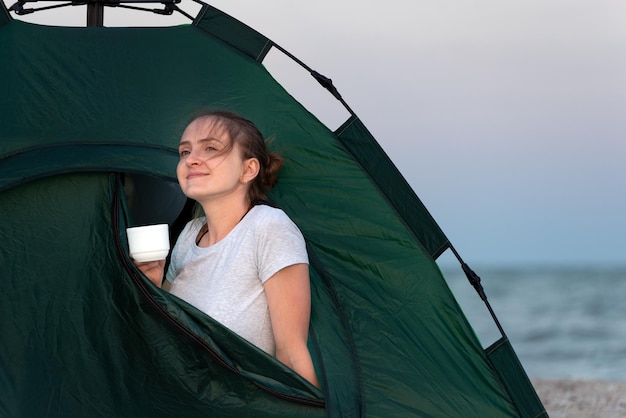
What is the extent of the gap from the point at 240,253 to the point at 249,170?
0.26m

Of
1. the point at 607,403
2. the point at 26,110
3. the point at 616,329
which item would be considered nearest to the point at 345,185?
the point at 26,110

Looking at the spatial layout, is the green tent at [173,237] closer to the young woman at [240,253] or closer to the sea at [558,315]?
the young woman at [240,253]

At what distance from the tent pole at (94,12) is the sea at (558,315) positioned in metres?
5.04

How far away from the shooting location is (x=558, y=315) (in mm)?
A: 16625

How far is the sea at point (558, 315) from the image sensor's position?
39.8ft

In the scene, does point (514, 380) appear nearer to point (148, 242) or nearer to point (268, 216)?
point (268, 216)

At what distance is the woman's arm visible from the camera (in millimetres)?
2369

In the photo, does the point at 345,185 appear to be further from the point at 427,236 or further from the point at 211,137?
the point at 211,137

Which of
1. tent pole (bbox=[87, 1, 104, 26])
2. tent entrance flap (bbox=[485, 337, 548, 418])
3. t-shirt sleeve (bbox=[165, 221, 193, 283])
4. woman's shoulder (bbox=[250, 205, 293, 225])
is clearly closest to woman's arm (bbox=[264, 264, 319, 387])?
woman's shoulder (bbox=[250, 205, 293, 225])

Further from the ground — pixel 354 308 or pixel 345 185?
pixel 345 185

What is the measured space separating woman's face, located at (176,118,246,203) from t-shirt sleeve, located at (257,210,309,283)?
0.16 metres

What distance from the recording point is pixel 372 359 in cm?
267

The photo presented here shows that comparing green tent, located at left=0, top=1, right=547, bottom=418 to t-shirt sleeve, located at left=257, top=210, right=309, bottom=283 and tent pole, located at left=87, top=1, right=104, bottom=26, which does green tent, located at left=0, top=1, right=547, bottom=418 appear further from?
tent pole, located at left=87, top=1, right=104, bottom=26

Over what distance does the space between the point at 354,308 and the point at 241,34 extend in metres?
0.96
